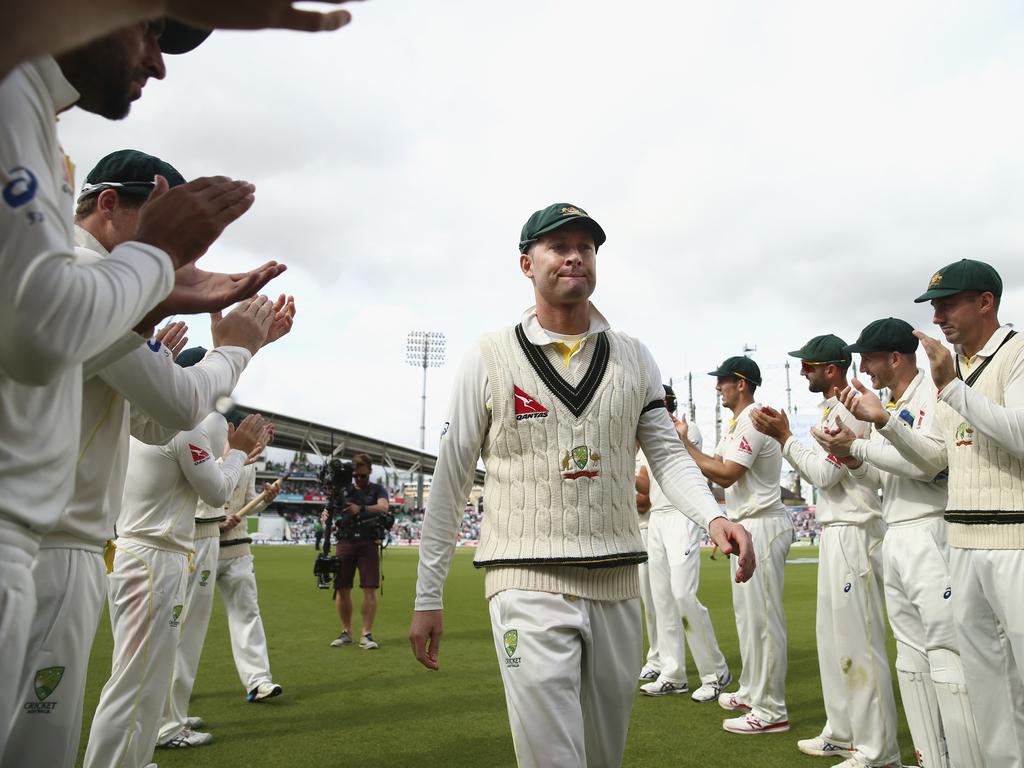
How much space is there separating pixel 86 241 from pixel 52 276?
1416mm

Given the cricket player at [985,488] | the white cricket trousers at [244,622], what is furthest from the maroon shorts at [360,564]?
the cricket player at [985,488]

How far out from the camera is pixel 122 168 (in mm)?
2873

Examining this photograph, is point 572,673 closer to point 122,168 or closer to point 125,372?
point 125,372

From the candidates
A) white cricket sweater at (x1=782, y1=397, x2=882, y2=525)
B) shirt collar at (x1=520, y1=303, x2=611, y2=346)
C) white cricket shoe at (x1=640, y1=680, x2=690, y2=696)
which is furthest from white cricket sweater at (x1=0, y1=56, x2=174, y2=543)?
white cricket shoe at (x1=640, y1=680, x2=690, y2=696)

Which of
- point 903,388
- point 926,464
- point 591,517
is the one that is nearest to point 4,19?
point 591,517

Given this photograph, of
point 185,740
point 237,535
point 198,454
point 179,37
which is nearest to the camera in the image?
point 179,37

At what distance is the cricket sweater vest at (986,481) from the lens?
3.92 meters

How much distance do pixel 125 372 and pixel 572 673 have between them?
1.93m

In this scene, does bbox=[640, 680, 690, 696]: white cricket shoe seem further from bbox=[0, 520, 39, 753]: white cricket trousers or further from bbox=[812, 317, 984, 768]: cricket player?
bbox=[0, 520, 39, 753]: white cricket trousers

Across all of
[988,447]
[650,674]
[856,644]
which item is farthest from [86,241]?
[650,674]

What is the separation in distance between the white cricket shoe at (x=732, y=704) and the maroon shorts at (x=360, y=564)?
4952 mm

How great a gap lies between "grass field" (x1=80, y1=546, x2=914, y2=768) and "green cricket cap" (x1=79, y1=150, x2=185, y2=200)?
4.06 m

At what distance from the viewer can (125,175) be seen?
113 inches

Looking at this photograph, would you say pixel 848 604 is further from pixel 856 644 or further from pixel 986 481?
pixel 986 481
